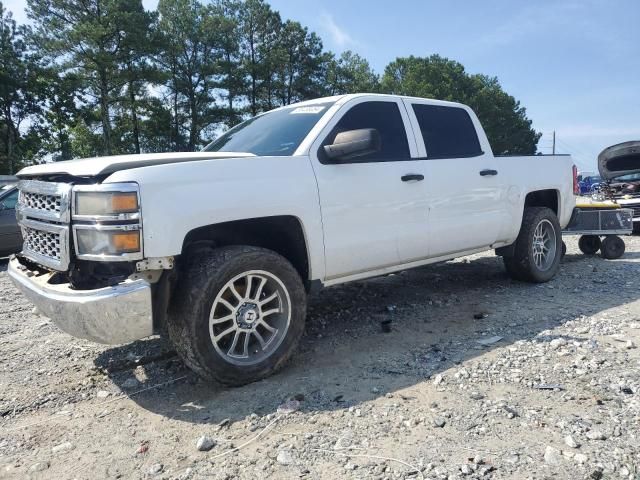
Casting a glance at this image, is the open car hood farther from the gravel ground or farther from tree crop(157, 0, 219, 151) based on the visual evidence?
tree crop(157, 0, 219, 151)

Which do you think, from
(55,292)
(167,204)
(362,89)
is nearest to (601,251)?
(167,204)

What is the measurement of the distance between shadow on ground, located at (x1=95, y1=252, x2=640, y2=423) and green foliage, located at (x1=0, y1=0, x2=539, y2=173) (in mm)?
30138

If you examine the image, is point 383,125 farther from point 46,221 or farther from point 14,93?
point 14,93

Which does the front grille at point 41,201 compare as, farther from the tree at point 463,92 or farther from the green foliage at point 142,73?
the tree at point 463,92

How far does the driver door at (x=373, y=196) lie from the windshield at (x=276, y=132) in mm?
211

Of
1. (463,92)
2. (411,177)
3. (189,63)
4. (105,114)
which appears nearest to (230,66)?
(189,63)

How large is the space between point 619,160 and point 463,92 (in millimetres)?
48879

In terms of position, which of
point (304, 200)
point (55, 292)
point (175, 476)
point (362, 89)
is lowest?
point (175, 476)

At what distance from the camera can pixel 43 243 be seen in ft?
10.5

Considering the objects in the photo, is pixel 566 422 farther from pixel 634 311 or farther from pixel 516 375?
pixel 634 311

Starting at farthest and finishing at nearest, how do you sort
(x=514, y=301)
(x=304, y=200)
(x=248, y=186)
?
(x=514, y=301) → (x=304, y=200) → (x=248, y=186)

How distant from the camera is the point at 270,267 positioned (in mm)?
3279

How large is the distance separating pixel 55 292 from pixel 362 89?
51.1 meters

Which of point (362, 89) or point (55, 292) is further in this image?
point (362, 89)
